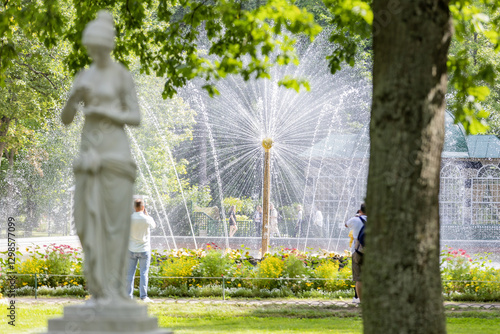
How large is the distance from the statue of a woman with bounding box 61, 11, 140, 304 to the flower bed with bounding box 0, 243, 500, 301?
804 cm

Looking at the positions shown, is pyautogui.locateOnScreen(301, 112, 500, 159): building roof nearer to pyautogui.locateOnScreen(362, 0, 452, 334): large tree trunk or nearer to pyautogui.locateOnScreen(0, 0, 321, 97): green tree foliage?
pyautogui.locateOnScreen(0, 0, 321, 97): green tree foliage

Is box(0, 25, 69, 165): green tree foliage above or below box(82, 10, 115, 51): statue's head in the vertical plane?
above

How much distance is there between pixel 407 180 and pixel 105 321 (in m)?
2.39

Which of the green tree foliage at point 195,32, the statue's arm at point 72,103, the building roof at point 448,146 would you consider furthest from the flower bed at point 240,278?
the building roof at point 448,146

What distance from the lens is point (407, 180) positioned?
5770mm

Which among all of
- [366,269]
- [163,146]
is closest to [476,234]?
[163,146]

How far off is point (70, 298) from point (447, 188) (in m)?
20.6

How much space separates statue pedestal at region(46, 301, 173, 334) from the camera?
204 inches

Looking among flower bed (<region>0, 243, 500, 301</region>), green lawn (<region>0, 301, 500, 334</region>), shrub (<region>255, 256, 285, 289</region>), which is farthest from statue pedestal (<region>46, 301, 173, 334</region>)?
shrub (<region>255, 256, 285, 289</region>)

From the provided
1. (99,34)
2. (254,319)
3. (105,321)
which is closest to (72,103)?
(99,34)

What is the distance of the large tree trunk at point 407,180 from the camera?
5754 millimetres

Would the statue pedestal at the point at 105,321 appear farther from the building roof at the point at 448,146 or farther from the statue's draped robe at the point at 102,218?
the building roof at the point at 448,146

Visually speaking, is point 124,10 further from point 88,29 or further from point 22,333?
point 88,29

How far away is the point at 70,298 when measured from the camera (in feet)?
44.1
